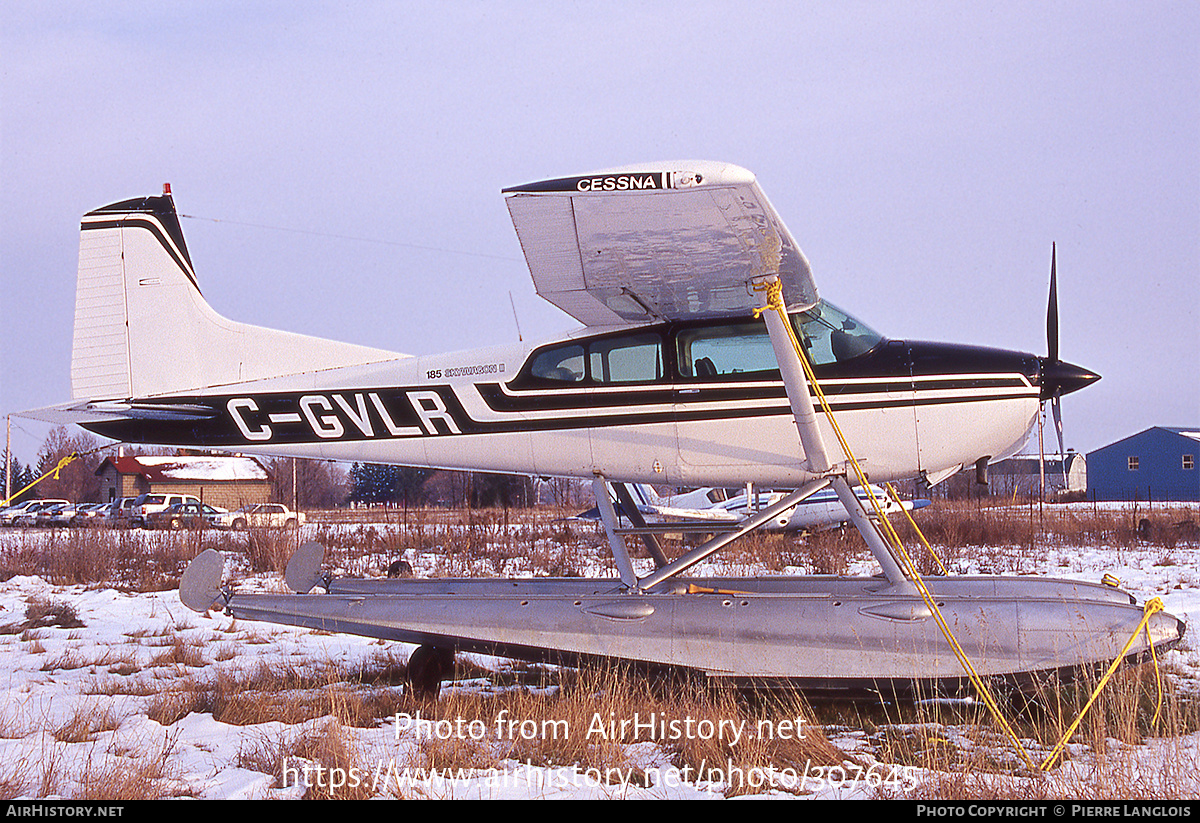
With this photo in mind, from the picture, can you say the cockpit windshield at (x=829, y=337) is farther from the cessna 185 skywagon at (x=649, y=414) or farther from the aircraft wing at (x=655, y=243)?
the aircraft wing at (x=655, y=243)

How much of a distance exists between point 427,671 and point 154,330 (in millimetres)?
3863

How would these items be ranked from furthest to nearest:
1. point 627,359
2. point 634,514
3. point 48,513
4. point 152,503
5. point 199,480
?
1. point 199,480
2. point 48,513
3. point 152,503
4. point 634,514
5. point 627,359

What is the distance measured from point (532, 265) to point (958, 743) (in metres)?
3.72

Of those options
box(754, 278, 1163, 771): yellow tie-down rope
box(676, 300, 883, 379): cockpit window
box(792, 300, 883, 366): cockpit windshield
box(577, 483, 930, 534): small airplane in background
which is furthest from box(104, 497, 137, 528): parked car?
box(754, 278, 1163, 771): yellow tie-down rope

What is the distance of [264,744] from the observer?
4.41 meters

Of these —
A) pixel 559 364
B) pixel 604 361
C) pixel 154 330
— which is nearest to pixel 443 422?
pixel 559 364

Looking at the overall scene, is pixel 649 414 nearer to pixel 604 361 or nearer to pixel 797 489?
pixel 604 361

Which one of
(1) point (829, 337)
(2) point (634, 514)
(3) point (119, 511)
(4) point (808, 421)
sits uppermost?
(1) point (829, 337)

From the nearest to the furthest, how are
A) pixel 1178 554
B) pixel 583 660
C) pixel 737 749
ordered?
1. pixel 737 749
2. pixel 583 660
3. pixel 1178 554

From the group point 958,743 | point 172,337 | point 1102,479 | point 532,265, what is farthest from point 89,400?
point 1102,479

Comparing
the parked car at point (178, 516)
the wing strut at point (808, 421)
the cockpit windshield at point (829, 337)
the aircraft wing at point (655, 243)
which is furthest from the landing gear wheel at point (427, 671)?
the parked car at point (178, 516)

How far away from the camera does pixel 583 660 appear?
5.58 m

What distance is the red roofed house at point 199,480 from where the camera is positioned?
163 ft
